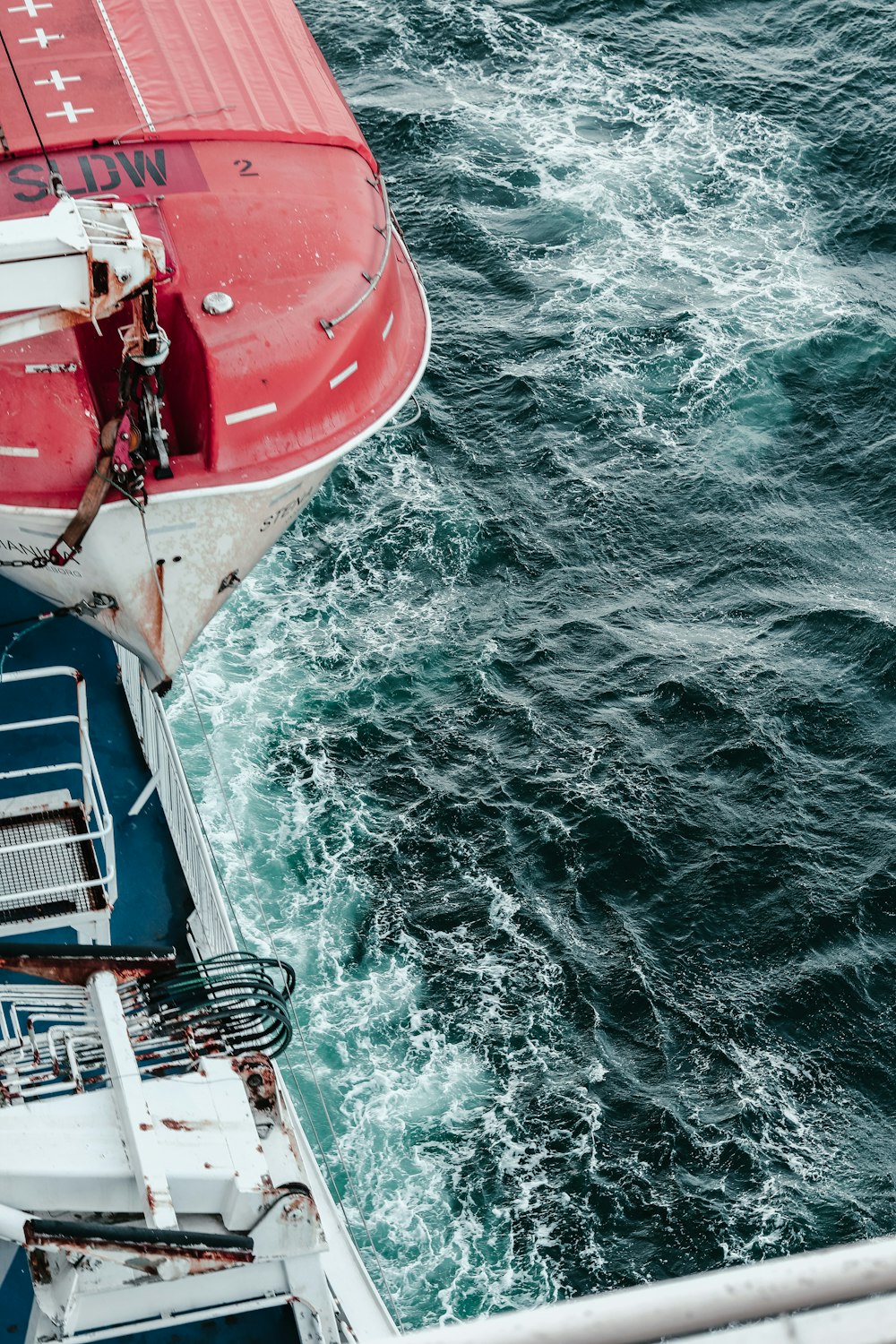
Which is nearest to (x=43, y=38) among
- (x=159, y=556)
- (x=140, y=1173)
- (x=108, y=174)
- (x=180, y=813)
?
(x=108, y=174)

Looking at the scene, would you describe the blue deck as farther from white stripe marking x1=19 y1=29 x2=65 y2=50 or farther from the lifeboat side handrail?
white stripe marking x1=19 y1=29 x2=65 y2=50

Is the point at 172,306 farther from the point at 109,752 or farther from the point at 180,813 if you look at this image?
the point at 180,813

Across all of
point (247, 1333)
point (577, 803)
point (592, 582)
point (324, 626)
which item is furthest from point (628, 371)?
point (247, 1333)

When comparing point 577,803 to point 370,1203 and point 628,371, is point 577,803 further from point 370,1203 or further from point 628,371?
point 628,371

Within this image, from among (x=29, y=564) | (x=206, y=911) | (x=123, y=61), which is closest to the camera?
(x=206, y=911)

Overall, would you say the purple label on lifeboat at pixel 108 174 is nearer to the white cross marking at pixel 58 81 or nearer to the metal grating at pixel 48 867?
the white cross marking at pixel 58 81

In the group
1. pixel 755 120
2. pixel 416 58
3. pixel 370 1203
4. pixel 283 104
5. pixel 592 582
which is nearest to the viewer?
pixel 370 1203

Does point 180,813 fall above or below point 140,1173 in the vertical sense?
below
